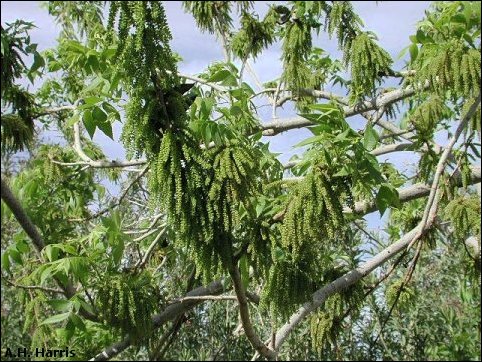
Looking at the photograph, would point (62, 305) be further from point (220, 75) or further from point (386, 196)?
point (386, 196)

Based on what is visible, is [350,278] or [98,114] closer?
[98,114]

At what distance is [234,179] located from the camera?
212cm

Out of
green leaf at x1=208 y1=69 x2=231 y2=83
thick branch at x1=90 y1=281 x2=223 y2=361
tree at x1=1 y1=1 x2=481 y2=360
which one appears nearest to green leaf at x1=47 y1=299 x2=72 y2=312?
tree at x1=1 y1=1 x2=481 y2=360

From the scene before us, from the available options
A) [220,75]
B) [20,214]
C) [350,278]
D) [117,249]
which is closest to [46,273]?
[117,249]

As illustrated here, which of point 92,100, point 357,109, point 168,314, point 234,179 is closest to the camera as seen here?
point 234,179

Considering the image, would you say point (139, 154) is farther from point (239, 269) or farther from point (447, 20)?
point (447, 20)

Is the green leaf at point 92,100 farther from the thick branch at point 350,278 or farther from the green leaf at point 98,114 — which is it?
the thick branch at point 350,278

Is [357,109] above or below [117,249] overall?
above

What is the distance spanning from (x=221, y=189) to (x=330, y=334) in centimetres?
166

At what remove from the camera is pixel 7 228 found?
25.2 ft

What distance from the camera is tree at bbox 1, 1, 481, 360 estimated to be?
6.89ft

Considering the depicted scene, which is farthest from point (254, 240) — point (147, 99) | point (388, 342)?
point (388, 342)

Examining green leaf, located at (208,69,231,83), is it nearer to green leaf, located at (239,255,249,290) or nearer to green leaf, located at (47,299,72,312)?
green leaf, located at (239,255,249,290)

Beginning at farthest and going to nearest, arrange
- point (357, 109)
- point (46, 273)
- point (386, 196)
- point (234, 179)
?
point (357, 109)
point (46, 273)
point (386, 196)
point (234, 179)
